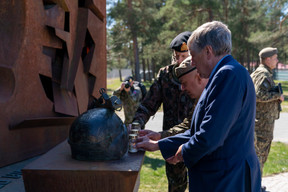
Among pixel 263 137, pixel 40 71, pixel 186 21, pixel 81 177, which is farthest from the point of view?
pixel 186 21

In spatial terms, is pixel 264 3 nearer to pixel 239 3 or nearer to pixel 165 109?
pixel 239 3

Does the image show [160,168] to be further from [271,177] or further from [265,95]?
[265,95]

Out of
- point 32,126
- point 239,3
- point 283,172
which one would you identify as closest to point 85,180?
point 32,126

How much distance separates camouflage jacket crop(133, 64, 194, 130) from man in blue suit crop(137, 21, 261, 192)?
1364mm

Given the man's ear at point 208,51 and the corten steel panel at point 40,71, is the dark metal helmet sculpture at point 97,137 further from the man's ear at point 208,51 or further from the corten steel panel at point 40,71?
the corten steel panel at point 40,71

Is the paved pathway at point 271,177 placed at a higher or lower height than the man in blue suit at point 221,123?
lower

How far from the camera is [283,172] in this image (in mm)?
5230

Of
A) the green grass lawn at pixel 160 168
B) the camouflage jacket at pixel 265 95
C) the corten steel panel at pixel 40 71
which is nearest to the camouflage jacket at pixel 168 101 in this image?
the corten steel panel at pixel 40 71

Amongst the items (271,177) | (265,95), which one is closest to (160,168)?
(271,177)

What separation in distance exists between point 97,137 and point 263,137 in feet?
10.7

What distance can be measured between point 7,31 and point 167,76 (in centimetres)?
185

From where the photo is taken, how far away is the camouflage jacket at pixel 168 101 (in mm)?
3260

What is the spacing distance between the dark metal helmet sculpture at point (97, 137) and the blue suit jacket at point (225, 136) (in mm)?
598

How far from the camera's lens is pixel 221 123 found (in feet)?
5.48
